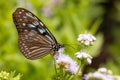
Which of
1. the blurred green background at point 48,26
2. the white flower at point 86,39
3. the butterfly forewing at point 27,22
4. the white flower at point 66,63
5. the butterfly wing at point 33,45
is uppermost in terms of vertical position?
the blurred green background at point 48,26

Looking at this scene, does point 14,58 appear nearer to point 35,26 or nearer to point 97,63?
point 35,26

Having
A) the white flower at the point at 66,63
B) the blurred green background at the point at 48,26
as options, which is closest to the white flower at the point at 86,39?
the white flower at the point at 66,63

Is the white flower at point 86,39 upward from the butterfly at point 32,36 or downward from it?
downward

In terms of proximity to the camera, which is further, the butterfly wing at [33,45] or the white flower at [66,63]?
the butterfly wing at [33,45]

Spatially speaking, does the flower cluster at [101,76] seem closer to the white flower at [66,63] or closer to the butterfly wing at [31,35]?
the white flower at [66,63]

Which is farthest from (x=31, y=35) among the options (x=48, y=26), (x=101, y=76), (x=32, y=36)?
(x=48, y=26)

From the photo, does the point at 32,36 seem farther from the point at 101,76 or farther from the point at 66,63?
the point at 101,76

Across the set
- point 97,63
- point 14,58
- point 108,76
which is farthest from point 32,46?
point 97,63

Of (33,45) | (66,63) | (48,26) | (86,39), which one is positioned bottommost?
(66,63)
